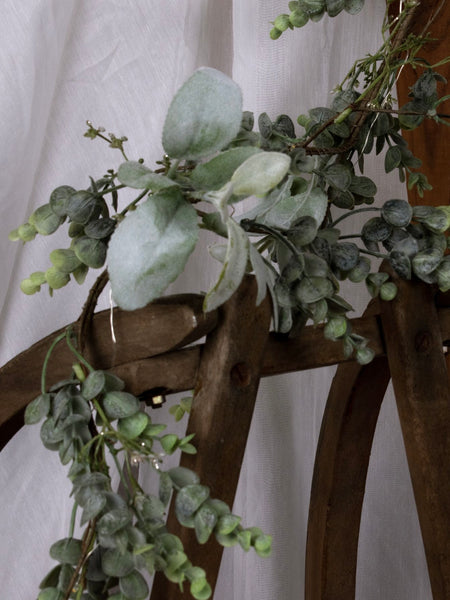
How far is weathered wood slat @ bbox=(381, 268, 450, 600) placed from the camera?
544mm

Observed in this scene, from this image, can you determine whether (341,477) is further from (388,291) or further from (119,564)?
(119,564)

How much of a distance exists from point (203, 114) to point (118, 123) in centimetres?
26

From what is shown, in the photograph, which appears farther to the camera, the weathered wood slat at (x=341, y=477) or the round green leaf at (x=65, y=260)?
the weathered wood slat at (x=341, y=477)

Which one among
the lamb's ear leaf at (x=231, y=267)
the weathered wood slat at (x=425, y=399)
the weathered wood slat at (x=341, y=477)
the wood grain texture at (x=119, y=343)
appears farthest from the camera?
the weathered wood slat at (x=341, y=477)

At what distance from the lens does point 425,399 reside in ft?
1.80

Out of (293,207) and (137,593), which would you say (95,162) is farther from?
(137,593)

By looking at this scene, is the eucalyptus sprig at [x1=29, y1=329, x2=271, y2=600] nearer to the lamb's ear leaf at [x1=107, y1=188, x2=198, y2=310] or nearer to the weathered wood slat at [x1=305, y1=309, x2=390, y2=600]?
the lamb's ear leaf at [x1=107, y1=188, x2=198, y2=310]

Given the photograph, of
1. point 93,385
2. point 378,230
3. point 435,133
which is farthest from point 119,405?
point 435,133

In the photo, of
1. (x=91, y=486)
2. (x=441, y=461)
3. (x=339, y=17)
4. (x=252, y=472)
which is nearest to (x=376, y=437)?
(x=252, y=472)

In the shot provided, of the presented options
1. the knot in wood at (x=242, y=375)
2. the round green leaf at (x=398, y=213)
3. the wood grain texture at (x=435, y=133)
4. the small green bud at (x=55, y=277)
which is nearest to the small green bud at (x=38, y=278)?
the small green bud at (x=55, y=277)

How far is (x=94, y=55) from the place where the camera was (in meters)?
0.59

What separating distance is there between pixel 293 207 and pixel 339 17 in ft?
1.02

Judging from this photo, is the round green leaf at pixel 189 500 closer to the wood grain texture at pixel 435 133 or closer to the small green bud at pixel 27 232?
the small green bud at pixel 27 232

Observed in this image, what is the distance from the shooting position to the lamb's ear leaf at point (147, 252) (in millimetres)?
333
